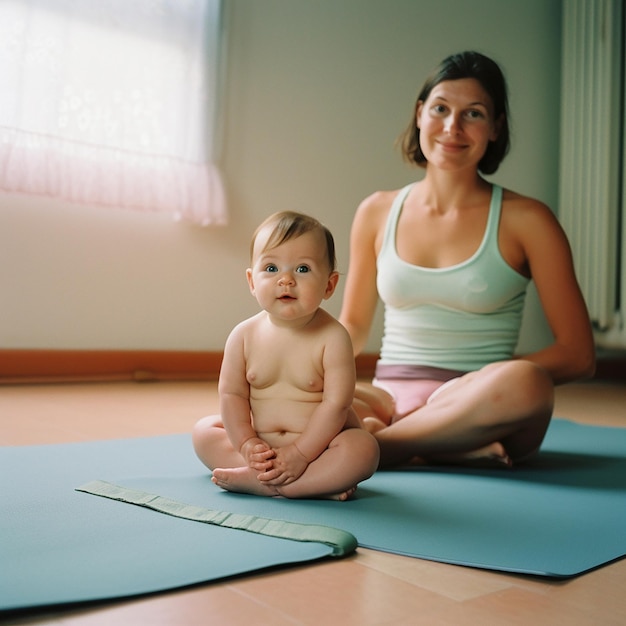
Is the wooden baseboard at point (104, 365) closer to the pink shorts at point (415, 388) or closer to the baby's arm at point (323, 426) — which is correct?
the pink shorts at point (415, 388)

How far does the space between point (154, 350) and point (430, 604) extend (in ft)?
7.15

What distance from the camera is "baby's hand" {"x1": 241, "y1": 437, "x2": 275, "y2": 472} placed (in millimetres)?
1044

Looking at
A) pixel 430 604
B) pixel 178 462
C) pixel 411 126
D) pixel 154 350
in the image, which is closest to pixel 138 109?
pixel 154 350

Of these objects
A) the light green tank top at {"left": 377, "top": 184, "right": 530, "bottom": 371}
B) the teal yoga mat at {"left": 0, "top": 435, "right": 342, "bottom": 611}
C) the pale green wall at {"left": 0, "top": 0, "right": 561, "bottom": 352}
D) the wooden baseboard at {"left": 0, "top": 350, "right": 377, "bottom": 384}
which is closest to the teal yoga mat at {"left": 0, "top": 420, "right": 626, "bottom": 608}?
the teal yoga mat at {"left": 0, "top": 435, "right": 342, "bottom": 611}

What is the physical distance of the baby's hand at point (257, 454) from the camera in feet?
3.43

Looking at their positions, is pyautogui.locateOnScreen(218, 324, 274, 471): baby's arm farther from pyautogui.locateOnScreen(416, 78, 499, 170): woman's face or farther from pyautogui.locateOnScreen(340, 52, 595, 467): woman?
pyautogui.locateOnScreen(416, 78, 499, 170): woman's face

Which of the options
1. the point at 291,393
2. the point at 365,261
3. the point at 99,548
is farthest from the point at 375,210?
the point at 99,548

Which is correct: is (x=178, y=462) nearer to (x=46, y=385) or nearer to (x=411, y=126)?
(x=411, y=126)

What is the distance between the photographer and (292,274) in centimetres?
106

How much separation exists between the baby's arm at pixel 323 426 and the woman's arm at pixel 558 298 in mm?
515

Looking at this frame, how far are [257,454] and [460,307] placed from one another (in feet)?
2.04

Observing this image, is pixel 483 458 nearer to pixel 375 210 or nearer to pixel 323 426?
pixel 323 426

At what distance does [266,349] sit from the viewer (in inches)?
43.5

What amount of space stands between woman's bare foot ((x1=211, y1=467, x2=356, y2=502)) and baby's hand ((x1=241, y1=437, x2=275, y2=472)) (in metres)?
0.02
